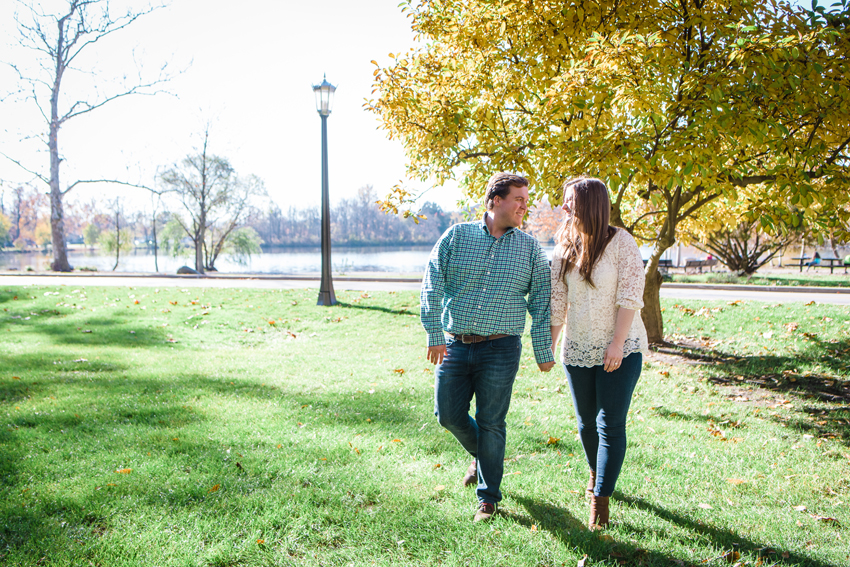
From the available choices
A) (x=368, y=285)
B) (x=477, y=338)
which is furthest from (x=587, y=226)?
(x=368, y=285)

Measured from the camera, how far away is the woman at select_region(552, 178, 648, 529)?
2.78m

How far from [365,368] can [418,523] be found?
4080mm

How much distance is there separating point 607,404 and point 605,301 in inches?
22.5

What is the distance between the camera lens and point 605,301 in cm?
283

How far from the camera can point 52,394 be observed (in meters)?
5.12

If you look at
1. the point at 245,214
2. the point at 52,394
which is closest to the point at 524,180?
the point at 52,394

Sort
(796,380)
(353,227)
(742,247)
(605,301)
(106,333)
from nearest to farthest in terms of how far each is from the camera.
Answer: (605,301) < (796,380) < (106,333) < (742,247) < (353,227)

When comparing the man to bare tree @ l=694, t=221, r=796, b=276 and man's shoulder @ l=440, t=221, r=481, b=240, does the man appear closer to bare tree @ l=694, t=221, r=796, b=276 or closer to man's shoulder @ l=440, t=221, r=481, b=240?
man's shoulder @ l=440, t=221, r=481, b=240

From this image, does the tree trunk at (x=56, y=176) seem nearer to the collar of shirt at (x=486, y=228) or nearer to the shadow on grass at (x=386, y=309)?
the shadow on grass at (x=386, y=309)

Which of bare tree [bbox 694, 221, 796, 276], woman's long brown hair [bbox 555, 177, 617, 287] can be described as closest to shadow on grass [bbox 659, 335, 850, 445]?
woman's long brown hair [bbox 555, 177, 617, 287]

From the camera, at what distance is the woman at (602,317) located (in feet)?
9.12

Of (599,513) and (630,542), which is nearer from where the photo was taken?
(630,542)

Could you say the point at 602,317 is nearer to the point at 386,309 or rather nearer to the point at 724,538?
the point at 724,538

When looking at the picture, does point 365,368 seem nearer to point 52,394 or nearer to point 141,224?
point 52,394
